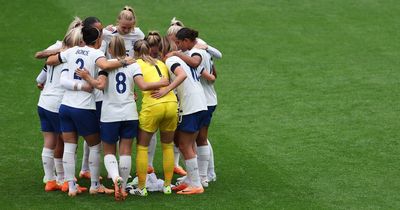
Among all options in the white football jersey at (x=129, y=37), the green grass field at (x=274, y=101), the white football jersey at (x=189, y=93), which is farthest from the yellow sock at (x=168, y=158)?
the white football jersey at (x=129, y=37)

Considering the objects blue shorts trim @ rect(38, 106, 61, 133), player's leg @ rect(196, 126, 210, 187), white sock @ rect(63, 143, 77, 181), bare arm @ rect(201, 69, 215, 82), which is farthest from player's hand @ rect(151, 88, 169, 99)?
blue shorts trim @ rect(38, 106, 61, 133)

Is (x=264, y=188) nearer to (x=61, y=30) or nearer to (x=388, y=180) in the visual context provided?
(x=388, y=180)

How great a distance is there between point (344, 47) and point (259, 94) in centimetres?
339

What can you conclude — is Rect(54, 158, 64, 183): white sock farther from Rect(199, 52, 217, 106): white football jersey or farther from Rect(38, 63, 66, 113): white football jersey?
Rect(199, 52, 217, 106): white football jersey

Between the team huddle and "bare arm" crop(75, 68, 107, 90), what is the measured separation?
0.04ft

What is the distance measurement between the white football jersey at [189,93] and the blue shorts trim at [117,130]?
0.63 metres

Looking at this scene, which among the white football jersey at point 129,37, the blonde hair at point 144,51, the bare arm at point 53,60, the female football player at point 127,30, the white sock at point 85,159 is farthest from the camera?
the white sock at point 85,159

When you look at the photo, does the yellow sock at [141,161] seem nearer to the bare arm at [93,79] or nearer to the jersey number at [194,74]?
the bare arm at [93,79]

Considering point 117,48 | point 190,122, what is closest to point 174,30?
point 117,48

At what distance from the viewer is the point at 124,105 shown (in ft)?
31.2

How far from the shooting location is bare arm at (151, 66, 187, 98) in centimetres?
953

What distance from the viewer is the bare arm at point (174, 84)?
9531mm

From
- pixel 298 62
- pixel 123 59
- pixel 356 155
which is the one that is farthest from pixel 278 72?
pixel 123 59

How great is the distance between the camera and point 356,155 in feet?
37.7
